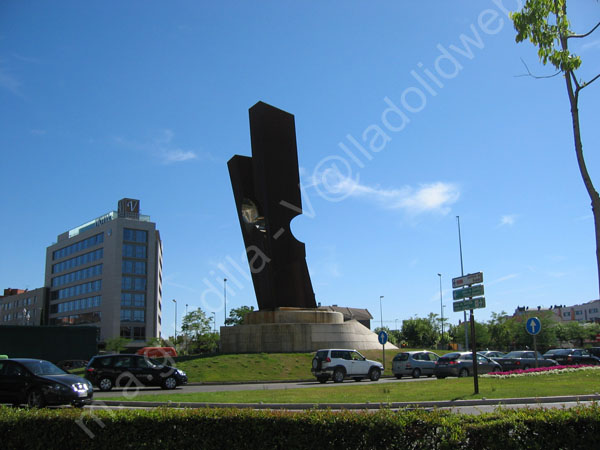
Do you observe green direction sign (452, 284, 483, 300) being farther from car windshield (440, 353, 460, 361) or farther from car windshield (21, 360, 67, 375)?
car windshield (440, 353, 460, 361)

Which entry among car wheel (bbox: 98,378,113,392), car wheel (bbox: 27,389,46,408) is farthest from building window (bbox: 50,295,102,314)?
car wheel (bbox: 27,389,46,408)

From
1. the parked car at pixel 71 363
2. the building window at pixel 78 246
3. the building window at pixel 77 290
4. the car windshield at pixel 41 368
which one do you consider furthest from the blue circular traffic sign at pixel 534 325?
the building window at pixel 78 246

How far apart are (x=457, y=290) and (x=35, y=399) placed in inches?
480

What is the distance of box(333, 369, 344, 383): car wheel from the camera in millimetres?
25453

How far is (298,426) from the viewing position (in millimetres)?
6805

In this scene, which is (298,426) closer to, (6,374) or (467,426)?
(467,426)

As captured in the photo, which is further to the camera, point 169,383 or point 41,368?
point 169,383

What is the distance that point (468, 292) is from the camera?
15844 mm

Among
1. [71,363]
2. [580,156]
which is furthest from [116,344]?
[580,156]

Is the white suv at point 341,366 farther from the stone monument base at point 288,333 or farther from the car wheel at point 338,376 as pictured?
the stone monument base at point 288,333

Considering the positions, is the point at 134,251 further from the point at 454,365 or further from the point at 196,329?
the point at 454,365

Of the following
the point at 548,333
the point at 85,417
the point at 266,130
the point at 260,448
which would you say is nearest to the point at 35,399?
the point at 85,417

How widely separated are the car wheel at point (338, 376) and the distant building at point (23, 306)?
9584 centimetres

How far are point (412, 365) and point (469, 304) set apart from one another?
13.8 m
